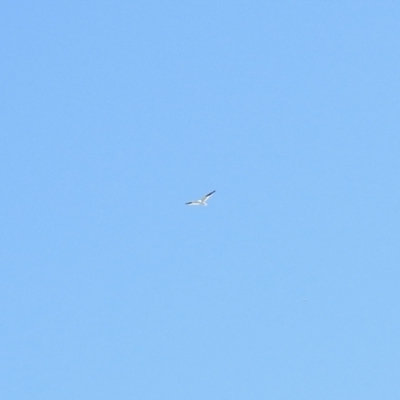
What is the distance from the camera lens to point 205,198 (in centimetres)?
811
